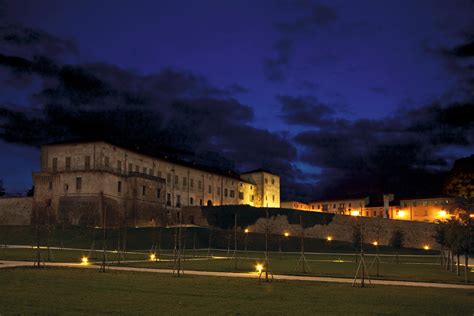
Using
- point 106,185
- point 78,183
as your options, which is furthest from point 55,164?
point 106,185

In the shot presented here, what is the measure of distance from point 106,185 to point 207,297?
176 feet

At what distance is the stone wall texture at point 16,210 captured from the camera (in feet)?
225

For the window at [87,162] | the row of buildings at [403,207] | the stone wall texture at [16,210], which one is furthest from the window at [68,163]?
the row of buildings at [403,207]

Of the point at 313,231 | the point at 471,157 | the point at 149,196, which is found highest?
the point at 471,157

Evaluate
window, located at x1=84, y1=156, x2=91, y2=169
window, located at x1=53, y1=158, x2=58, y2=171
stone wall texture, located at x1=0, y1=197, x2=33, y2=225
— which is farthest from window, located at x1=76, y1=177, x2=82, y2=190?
stone wall texture, located at x1=0, y1=197, x2=33, y2=225

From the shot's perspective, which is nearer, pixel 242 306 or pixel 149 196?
pixel 242 306

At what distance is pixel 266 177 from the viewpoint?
360ft

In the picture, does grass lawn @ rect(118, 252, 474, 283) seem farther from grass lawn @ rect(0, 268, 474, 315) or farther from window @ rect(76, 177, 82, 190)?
window @ rect(76, 177, 82, 190)

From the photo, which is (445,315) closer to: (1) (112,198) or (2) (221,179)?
(1) (112,198)

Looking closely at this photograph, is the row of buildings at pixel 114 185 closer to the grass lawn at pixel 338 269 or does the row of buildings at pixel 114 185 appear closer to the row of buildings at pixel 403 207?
the row of buildings at pixel 403 207

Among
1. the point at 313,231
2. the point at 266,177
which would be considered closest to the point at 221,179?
the point at 266,177

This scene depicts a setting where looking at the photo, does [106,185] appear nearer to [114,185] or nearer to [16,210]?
[114,185]

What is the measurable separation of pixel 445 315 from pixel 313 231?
5802cm

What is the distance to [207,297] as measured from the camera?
16.0m
